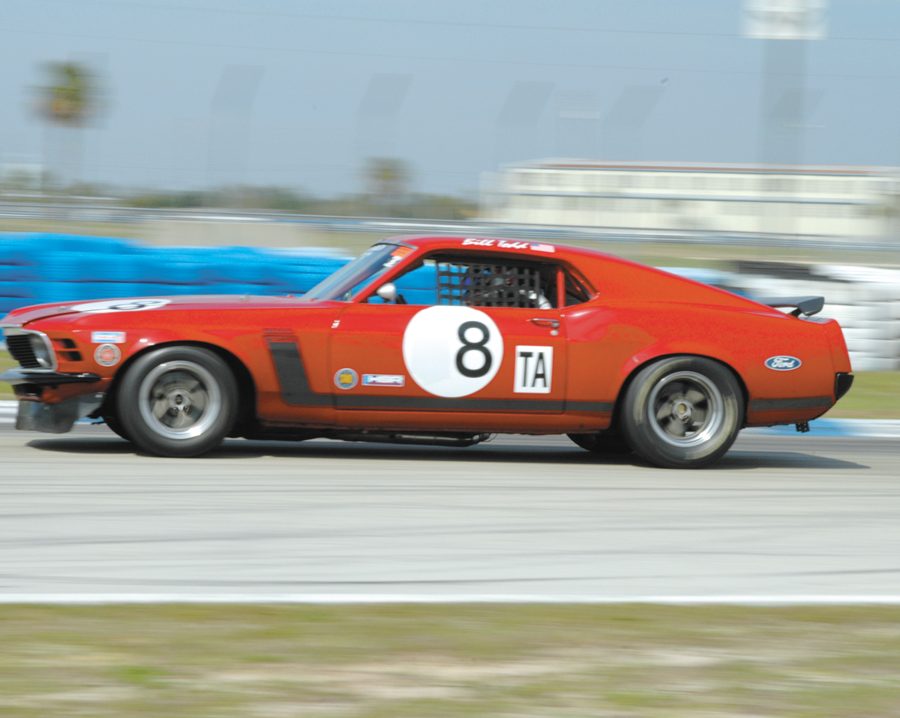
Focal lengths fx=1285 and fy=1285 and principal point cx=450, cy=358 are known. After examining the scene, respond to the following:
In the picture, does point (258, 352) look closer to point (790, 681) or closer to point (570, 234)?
point (790, 681)

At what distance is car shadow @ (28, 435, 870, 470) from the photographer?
7.48m

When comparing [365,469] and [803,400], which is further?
[803,400]

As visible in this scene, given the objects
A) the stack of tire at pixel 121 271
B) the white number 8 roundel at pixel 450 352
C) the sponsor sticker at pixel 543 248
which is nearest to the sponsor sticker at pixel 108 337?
the white number 8 roundel at pixel 450 352

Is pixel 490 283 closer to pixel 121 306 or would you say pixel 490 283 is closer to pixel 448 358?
pixel 448 358

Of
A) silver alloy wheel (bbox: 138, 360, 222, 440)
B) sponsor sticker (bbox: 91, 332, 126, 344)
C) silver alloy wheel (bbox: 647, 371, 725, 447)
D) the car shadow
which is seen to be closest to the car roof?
silver alloy wheel (bbox: 647, 371, 725, 447)

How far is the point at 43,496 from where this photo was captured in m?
5.87

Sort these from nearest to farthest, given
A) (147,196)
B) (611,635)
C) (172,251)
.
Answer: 1. (611,635)
2. (172,251)
3. (147,196)

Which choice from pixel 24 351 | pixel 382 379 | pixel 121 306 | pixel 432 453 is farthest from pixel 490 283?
pixel 24 351

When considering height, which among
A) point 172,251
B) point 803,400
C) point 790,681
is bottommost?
point 790,681

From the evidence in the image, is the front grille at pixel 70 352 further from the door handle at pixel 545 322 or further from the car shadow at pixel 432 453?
the door handle at pixel 545 322

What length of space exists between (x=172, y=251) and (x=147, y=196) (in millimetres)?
5987

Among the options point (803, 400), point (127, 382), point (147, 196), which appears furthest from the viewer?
point (147, 196)

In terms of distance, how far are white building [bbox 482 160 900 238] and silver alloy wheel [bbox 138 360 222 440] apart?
11.9 metres

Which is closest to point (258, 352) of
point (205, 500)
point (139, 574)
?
point (205, 500)
